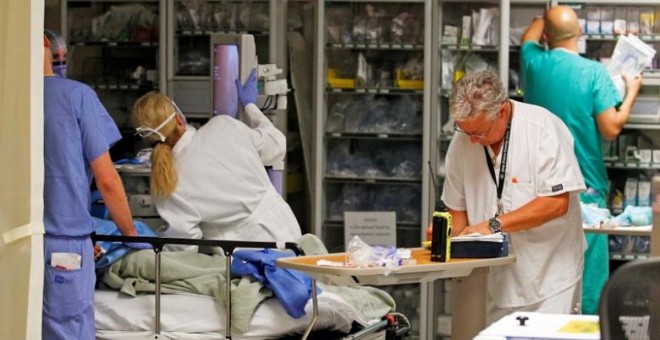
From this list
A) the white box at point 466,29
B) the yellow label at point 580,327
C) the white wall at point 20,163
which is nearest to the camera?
the yellow label at point 580,327

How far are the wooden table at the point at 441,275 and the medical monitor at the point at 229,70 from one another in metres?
1.39

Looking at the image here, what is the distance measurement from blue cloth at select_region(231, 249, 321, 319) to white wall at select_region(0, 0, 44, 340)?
1257 mm

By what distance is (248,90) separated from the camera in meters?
6.58

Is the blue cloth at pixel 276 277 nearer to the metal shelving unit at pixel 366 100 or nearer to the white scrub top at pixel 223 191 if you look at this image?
the white scrub top at pixel 223 191

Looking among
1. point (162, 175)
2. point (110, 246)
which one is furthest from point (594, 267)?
point (110, 246)

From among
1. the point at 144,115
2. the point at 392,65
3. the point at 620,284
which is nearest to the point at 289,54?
the point at 392,65

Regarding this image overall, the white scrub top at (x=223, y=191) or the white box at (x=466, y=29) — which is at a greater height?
the white box at (x=466, y=29)

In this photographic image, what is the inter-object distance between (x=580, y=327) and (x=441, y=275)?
1.33 meters

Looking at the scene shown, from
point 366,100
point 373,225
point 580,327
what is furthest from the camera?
point 366,100

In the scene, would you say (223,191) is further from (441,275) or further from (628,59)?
(628,59)

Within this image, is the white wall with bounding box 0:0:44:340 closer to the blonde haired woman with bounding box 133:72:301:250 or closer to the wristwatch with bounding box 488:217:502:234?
the blonde haired woman with bounding box 133:72:301:250

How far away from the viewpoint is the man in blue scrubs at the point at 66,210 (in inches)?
213

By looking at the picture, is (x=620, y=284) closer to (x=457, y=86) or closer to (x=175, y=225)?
(x=457, y=86)

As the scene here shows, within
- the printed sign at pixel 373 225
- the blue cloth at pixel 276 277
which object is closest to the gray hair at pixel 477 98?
the blue cloth at pixel 276 277
